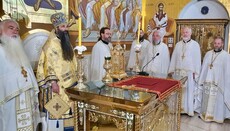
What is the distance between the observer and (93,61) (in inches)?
162

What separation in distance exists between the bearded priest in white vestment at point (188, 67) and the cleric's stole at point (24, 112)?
3.09 meters

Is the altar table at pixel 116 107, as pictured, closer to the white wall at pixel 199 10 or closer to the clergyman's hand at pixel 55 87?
the clergyman's hand at pixel 55 87

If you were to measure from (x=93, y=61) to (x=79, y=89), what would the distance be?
2.07 meters

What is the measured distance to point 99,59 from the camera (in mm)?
4059

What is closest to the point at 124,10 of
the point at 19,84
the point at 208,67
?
the point at 208,67

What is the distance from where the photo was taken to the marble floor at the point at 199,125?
408cm

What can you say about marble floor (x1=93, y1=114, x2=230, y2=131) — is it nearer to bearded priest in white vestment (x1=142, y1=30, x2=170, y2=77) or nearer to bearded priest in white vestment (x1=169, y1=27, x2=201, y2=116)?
bearded priest in white vestment (x1=169, y1=27, x2=201, y2=116)

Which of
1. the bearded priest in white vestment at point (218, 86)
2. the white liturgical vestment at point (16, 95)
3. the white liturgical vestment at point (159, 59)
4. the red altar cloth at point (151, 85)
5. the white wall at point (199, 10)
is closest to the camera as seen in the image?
the red altar cloth at point (151, 85)

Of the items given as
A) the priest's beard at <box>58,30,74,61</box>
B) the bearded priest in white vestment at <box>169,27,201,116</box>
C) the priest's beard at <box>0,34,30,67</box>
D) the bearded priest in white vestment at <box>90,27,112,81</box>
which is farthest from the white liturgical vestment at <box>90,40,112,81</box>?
the bearded priest in white vestment at <box>169,27,201,116</box>

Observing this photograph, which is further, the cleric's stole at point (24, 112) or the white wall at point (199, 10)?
the white wall at point (199, 10)

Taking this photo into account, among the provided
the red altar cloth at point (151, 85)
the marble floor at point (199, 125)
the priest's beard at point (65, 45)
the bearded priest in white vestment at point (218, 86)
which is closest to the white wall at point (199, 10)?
the bearded priest in white vestment at point (218, 86)

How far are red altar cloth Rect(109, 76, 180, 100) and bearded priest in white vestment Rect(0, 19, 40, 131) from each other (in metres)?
1.16

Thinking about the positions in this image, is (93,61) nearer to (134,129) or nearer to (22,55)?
(22,55)

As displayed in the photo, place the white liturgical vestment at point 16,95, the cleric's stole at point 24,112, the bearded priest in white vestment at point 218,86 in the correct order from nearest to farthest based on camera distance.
Result: the white liturgical vestment at point 16,95 < the cleric's stole at point 24,112 < the bearded priest in white vestment at point 218,86
